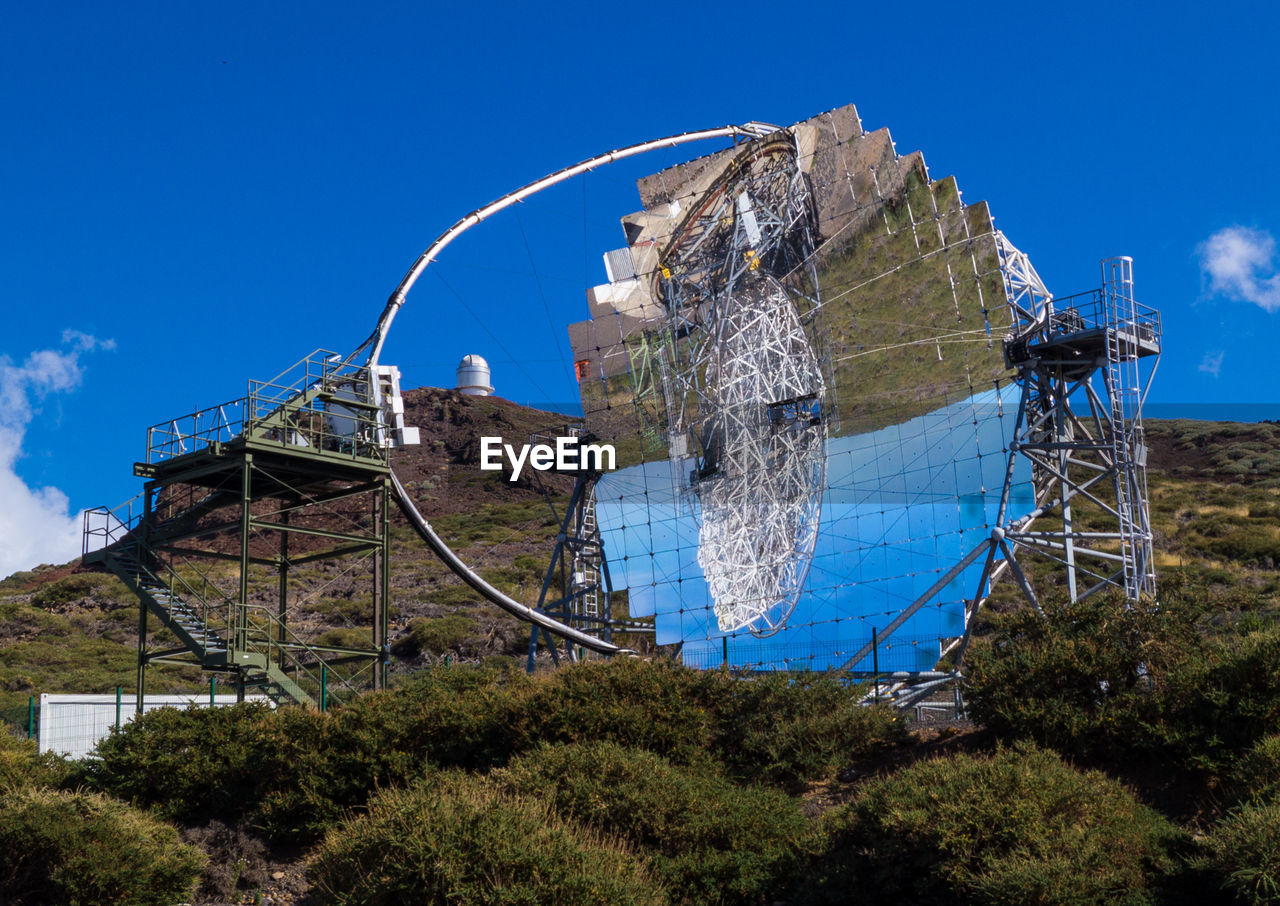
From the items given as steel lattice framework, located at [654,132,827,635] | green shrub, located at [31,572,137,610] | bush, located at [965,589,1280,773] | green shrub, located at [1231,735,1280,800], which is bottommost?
green shrub, located at [1231,735,1280,800]

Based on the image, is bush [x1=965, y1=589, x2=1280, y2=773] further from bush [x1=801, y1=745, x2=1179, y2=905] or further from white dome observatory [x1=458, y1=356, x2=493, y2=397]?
white dome observatory [x1=458, y1=356, x2=493, y2=397]

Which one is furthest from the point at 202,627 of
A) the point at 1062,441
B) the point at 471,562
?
the point at 471,562

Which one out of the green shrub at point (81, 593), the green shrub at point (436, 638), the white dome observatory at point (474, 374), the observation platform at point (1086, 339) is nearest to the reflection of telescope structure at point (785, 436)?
the observation platform at point (1086, 339)

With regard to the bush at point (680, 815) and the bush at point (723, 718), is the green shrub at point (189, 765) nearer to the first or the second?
the bush at point (723, 718)

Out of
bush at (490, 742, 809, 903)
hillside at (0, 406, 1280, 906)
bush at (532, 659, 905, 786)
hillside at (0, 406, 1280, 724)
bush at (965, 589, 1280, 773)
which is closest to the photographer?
hillside at (0, 406, 1280, 906)

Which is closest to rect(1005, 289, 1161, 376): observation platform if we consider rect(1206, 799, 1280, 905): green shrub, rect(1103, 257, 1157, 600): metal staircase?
rect(1103, 257, 1157, 600): metal staircase

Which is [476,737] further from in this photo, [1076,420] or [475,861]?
[1076,420]
